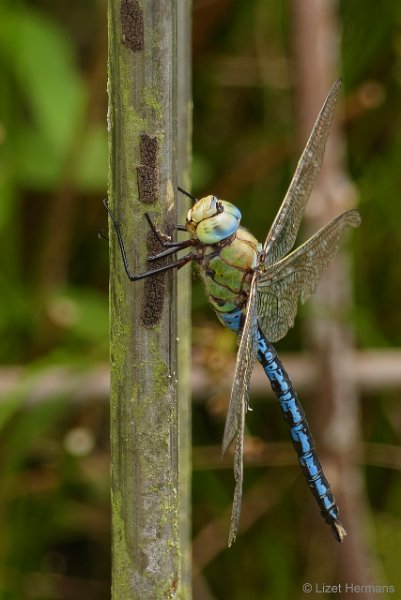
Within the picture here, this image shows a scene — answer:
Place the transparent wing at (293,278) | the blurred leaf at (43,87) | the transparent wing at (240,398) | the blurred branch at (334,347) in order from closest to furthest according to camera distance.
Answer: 1. the transparent wing at (240,398)
2. the transparent wing at (293,278)
3. the blurred branch at (334,347)
4. the blurred leaf at (43,87)

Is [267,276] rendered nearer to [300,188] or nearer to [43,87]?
[300,188]

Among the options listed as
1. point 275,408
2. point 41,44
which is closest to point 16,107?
point 41,44

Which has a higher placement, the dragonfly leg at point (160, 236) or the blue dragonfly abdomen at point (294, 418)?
the dragonfly leg at point (160, 236)

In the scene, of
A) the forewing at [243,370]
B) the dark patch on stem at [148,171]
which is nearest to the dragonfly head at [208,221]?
the forewing at [243,370]

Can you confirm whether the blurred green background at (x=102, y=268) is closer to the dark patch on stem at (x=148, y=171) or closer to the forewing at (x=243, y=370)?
the forewing at (x=243, y=370)

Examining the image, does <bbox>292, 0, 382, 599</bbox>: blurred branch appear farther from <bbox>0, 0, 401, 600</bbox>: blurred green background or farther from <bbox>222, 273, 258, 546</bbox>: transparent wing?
<bbox>222, 273, 258, 546</bbox>: transparent wing

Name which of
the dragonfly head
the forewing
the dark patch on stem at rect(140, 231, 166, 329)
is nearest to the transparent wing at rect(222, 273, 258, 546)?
the forewing
